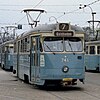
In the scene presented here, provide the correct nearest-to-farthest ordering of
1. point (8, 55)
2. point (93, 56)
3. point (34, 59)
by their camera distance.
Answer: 1. point (34, 59)
2. point (93, 56)
3. point (8, 55)

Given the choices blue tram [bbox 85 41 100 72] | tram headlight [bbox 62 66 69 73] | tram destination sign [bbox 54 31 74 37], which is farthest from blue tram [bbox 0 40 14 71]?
tram headlight [bbox 62 66 69 73]

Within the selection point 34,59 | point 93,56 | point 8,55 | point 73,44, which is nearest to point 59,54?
point 73,44

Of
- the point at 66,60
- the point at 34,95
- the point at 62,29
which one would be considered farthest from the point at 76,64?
the point at 34,95

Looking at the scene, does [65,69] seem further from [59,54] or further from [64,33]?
[64,33]

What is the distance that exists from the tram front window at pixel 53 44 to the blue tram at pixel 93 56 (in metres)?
18.3

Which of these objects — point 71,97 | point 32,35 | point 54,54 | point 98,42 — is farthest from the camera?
point 98,42

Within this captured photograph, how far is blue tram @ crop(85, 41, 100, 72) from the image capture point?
36.3 meters

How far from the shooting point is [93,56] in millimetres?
37062

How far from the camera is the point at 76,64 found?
1798 cm

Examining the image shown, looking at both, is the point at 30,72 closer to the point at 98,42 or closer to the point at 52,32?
the point at 52,32

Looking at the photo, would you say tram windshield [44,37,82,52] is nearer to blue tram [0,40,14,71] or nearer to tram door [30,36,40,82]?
tram door [30,36,40,82]

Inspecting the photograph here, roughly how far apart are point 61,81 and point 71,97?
8.75 feet

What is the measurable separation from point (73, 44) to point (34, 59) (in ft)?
6.71

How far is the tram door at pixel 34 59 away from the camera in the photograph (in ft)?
59.6
